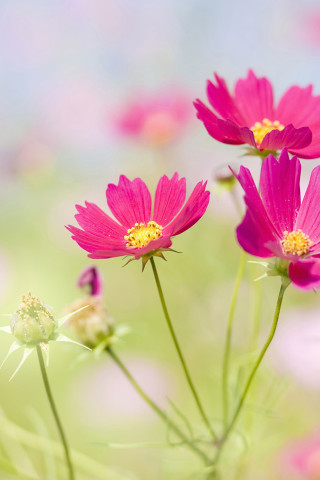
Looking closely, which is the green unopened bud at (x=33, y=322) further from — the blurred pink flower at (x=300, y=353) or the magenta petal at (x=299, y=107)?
the blurred pink flower at (x=300, y=353)

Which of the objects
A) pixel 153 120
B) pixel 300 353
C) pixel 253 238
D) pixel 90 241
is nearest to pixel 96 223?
pixel 90 241

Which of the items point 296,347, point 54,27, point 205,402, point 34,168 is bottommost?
point 205,402

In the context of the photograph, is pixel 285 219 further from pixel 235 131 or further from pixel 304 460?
pixel 304 460

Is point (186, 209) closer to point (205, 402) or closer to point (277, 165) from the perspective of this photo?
point (277, 165)

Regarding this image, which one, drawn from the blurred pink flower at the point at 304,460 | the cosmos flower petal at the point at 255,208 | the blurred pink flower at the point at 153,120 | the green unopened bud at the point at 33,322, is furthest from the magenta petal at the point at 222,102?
the blurred pink flower at the point at 153,120

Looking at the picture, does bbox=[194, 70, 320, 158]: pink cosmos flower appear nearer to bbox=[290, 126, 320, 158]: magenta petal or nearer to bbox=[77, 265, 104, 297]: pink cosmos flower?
bbox=[290, 126, 320, 158]: magenta petal

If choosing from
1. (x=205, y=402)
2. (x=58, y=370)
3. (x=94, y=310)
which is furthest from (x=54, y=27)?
(x=94, y=310)

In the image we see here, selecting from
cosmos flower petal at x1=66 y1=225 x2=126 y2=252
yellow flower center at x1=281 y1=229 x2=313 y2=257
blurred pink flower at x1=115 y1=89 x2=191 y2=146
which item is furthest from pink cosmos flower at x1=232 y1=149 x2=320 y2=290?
blurred pink flower at x1=115 y1=89 x2=191 y2=146
